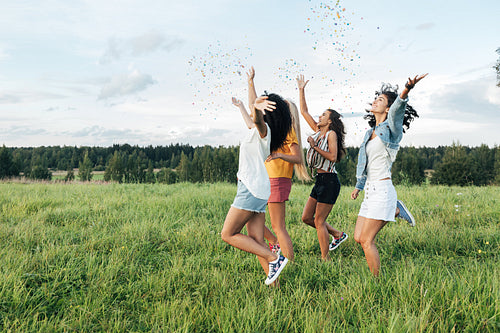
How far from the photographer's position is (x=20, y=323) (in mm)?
3115

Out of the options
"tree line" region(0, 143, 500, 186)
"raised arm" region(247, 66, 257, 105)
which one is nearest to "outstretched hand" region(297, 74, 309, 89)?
"raised arm" region(247, 66, 257, 105)

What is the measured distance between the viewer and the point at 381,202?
3.65m

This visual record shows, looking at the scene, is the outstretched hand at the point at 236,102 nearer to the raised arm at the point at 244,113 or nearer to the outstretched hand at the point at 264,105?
the raised arm at the point at 244,113

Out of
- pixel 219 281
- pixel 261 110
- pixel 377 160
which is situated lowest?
pixel 219 281

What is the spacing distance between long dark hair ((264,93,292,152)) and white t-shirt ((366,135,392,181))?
1060 millimetres

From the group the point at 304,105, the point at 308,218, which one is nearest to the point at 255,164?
the point at 308,218

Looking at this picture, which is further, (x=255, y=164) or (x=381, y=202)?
(x=381, y=202)

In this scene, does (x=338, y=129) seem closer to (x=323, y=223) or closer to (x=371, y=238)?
(x=323, y=223)

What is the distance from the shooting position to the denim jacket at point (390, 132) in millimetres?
3490

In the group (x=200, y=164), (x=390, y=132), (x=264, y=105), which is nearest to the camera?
(x=264, y=105)

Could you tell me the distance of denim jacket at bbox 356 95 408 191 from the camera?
3.49 meters

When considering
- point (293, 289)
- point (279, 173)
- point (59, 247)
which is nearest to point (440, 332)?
point (293, 289)

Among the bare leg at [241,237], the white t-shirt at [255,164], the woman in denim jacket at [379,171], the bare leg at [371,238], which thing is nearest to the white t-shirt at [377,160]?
the woman in denim jacket at [379,171]

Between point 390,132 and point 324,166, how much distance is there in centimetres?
111
